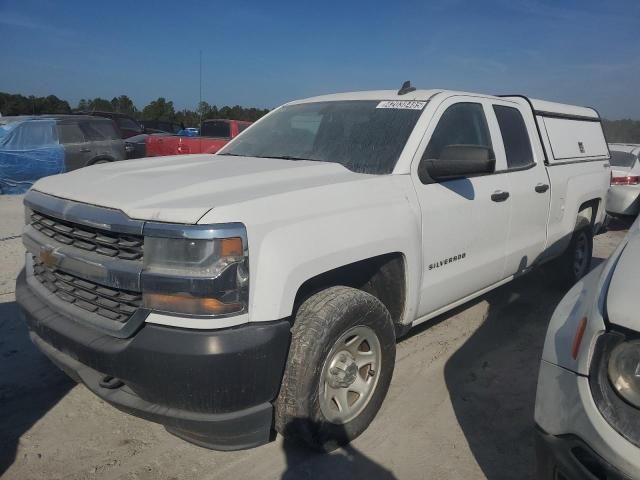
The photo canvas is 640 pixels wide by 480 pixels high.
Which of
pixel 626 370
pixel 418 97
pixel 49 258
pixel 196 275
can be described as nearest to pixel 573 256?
pixel 418 97

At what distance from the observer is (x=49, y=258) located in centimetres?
254

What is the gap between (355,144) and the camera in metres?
3.40

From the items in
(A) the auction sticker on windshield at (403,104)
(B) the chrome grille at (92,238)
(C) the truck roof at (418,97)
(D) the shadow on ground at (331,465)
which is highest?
(C) the truck roof at (418,97)

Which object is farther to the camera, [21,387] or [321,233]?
[21,387]

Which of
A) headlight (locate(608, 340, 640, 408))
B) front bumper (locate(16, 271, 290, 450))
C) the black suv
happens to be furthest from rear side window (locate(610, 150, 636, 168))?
the black suv

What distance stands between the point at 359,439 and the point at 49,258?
1892 millimetres

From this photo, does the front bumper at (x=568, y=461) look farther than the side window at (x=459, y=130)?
No

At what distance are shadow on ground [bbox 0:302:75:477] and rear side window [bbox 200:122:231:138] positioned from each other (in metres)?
10.3

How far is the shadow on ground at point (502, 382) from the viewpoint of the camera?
2794 millimetres

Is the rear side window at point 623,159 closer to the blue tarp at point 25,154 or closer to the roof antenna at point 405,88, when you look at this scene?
the roof antenna at point 405,88

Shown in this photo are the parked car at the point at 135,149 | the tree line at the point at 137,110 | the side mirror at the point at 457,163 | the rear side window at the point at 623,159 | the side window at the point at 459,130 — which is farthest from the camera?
the tree line at the point at 137,110

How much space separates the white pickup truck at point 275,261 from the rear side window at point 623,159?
25.8ft

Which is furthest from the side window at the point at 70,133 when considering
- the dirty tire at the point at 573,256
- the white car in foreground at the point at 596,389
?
the white car in foreground at the point at 596,389

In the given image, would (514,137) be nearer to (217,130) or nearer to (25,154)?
(217,130)
